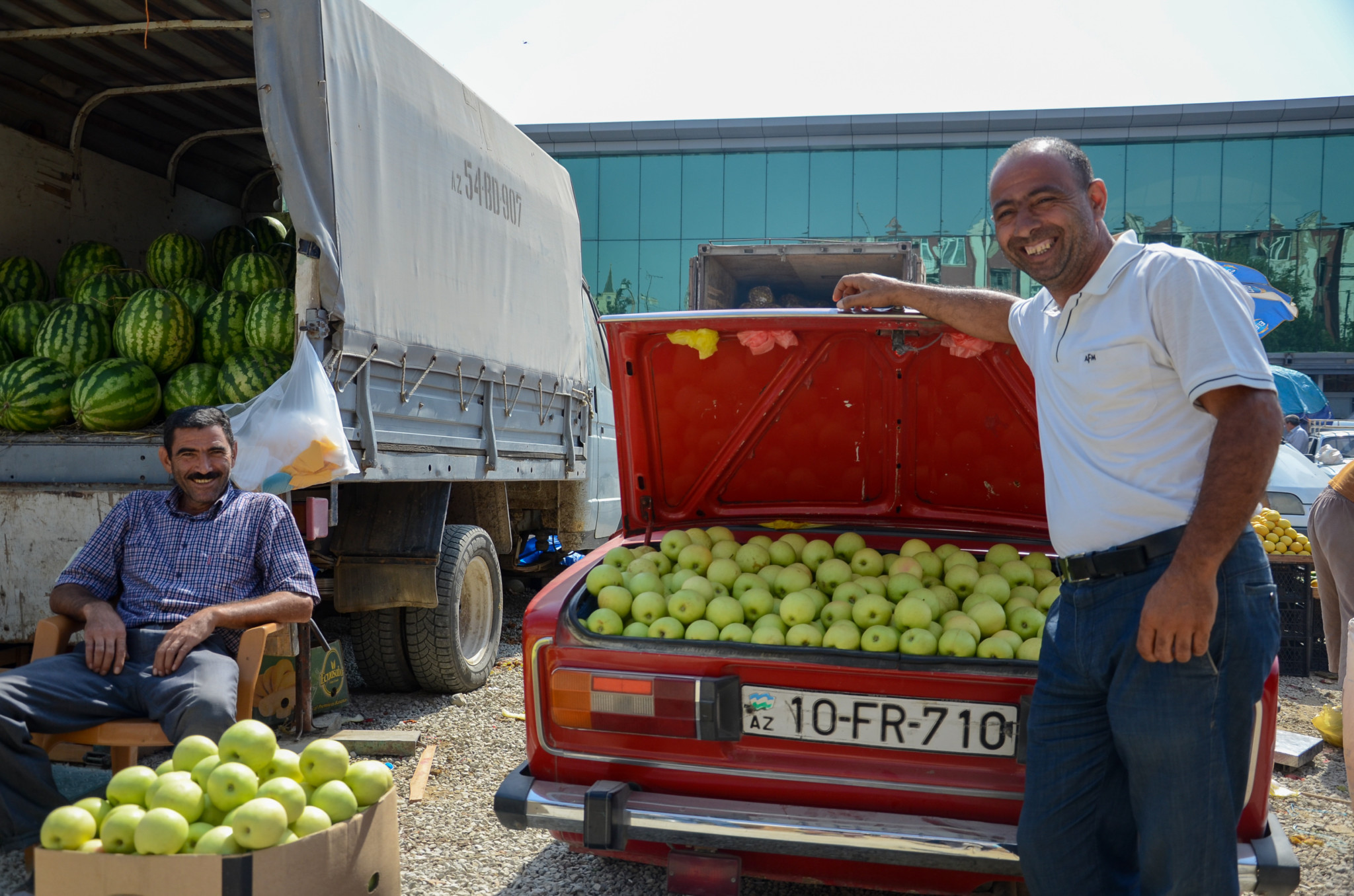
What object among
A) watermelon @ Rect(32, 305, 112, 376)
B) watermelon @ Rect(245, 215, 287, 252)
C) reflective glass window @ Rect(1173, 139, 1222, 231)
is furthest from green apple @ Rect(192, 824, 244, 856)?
reflective glass window @ Rect(1173, 139, 1222, 231)

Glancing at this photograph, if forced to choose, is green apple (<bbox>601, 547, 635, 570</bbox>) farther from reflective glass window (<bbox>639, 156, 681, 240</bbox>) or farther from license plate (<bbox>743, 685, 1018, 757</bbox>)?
reflective glass window (<bbox>639, 156, 681, 240</bbox>)

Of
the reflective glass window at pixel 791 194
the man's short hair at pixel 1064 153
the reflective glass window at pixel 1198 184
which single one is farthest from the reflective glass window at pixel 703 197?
the man's short hair at pixel 1064 153

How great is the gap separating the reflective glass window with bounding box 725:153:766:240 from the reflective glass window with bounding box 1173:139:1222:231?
11012mm

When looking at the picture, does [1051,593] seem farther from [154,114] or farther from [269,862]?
[154,114]

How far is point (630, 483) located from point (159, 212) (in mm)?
4587

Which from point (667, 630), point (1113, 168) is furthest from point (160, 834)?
point (1113, 168)

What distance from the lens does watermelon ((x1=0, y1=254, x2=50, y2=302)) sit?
533 centimetres

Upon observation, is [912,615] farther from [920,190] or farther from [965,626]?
[920,190]

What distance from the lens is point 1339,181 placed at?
25.4m

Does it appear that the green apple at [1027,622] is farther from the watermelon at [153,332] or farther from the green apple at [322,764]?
the watermelon at [153,332]

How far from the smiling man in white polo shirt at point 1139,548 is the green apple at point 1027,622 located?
552 millimetres

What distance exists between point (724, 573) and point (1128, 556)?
4.74 feet

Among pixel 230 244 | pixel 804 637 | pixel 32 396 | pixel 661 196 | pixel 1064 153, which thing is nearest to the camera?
pixel 1064 153

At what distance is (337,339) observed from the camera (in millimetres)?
4230
